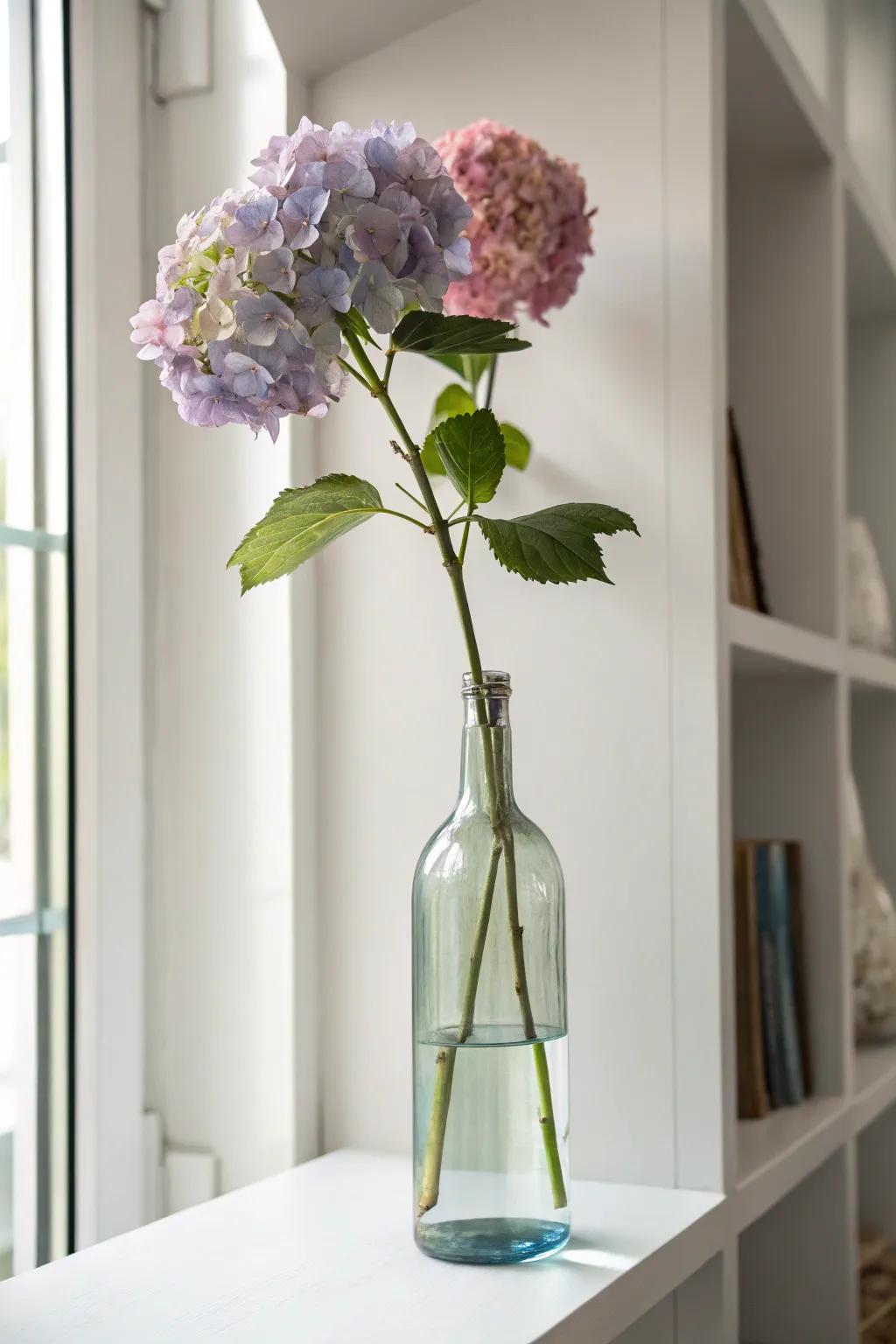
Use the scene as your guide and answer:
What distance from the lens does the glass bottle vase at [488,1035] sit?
90cm

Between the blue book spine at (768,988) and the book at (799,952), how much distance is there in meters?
0.05

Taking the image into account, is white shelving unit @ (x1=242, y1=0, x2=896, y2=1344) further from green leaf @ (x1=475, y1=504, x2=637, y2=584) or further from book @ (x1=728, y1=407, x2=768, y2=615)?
green leaf @ (x1=475, y1=504, x2=637, y2=584)

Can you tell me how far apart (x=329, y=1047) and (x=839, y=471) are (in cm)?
75

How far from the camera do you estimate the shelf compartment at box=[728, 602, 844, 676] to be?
3.71ft

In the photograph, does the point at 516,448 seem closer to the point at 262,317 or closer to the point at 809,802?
the point at 262,317

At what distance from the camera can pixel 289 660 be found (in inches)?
46.6

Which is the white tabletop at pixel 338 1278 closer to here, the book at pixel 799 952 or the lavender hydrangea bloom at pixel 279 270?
the book at pixel 799 952

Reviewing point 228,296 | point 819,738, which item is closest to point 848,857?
point 819,738

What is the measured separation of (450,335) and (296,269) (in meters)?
0.11

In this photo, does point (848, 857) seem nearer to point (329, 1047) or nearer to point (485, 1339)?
point (329, 1047)

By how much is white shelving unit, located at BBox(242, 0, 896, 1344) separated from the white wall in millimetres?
48

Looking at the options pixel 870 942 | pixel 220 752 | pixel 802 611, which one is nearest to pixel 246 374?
pixel 220 752

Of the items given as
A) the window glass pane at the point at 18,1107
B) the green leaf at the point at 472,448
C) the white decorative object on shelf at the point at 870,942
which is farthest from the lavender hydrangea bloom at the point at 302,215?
the white decorative object on shelf at the point at 870,942

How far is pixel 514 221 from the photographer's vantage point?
1.05 metres
